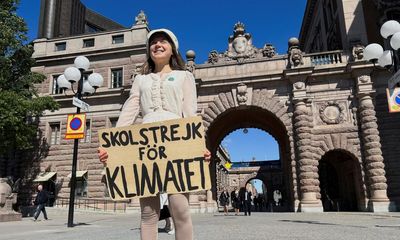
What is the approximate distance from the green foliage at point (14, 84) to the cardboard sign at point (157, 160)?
56.7ft

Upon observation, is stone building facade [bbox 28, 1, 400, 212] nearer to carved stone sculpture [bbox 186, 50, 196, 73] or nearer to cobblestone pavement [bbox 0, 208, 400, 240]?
carved stone sculpture [bbox 186, 50, 196, 73]

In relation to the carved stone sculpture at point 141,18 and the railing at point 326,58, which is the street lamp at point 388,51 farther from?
the carved stone sculpture at point 141,18

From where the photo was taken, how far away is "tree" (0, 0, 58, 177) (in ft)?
62.0

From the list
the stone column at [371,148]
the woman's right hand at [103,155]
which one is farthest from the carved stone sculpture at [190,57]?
the woman's right hand at [103,155]

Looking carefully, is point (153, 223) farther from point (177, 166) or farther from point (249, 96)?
point (249, 96)

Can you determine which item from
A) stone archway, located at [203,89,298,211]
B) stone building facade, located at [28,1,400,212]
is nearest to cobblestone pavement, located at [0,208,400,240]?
stone building facade, located at [28,1,400,212]

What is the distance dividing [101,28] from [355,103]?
3506cm

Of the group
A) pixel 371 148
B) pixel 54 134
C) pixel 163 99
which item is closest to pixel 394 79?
pixel 163 99

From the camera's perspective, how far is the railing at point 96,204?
2303 centimetres

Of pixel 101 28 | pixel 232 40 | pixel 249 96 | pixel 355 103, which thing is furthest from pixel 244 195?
pixel 101 28

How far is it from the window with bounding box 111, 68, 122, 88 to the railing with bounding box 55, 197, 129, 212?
8172 mm

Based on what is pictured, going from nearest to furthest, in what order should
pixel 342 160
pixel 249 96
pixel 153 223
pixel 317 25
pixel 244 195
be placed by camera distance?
1. pixel 153 223
2. pixel 244 195
3. pixel 249 96
4. pixel 342 160
5. pixel 317 25

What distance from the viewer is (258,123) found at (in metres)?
27.7

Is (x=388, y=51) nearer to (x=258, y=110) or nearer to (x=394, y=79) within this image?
(x=394, y=79)
